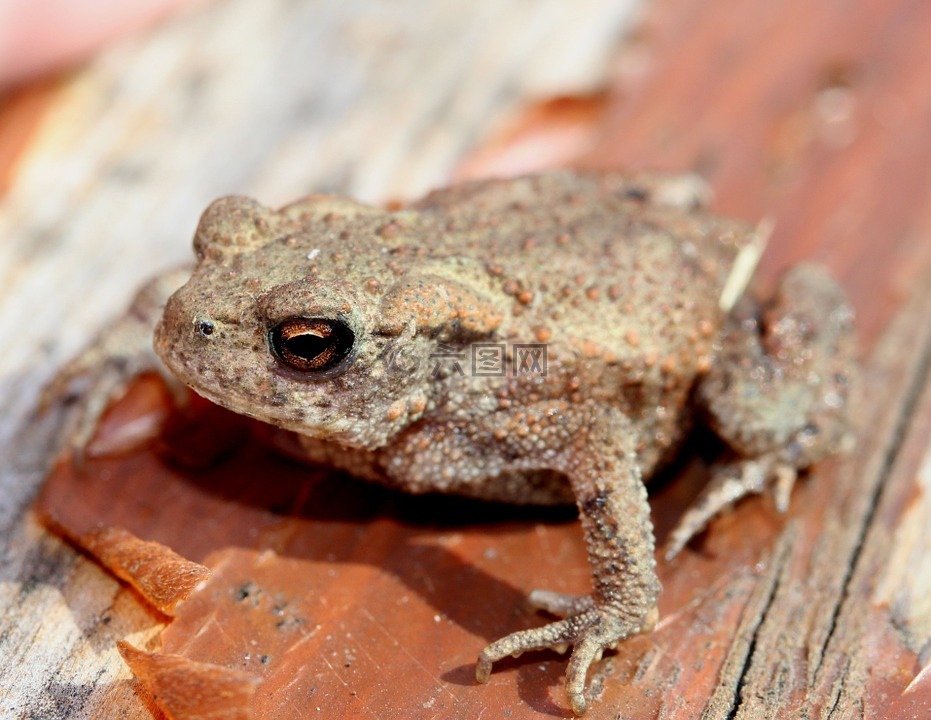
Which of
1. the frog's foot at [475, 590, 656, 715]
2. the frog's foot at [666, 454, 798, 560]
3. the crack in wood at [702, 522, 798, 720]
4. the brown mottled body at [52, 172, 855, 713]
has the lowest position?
the crack in wood at [702, 522, 798, 720]

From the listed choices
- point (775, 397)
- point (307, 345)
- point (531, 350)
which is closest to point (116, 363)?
point (307, 345)

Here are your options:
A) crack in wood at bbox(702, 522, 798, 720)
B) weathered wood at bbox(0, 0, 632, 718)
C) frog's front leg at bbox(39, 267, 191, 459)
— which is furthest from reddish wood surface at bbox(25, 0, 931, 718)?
weathered wood at bbox(0, 0, 632, 718)

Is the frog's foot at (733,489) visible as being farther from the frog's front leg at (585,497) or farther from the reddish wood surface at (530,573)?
the frog's front leg at (585,497)

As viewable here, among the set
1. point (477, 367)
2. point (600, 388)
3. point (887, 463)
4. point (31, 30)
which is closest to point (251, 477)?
point (477, 367)

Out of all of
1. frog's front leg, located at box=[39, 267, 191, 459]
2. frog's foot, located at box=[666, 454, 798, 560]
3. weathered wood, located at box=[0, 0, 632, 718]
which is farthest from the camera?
weathered wood, located at box=[0, 0, 632, 718]

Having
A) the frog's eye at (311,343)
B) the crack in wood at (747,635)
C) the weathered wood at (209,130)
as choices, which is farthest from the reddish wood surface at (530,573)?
the frog's eye at (311,343)

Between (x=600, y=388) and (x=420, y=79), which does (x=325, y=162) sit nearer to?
(x=420, y=79)

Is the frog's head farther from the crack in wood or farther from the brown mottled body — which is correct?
the crack in wood
